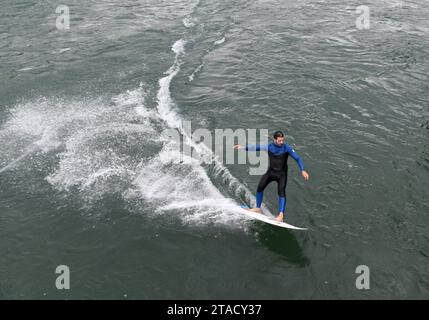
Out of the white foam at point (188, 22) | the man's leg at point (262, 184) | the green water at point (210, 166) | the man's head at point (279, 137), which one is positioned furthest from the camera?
the white foam at point (188, 22)

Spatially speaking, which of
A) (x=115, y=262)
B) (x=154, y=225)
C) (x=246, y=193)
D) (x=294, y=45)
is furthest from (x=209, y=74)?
(x=115, y=262)

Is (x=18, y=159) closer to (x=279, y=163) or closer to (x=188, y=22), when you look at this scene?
(x=279, y=163)

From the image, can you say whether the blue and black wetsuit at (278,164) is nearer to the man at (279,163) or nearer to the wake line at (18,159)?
the man at (279,163)

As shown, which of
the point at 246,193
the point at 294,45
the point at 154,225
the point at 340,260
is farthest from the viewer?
the point at 294,45

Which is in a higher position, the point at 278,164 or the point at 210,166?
the point at 278,164

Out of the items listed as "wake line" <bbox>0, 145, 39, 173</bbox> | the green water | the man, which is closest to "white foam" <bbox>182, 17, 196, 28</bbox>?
the green water

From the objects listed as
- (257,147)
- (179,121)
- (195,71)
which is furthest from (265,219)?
(195,71)

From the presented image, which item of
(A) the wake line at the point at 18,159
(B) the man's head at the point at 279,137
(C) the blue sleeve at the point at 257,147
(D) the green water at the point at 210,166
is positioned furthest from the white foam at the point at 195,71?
(B) the man's head at the point at 279,137

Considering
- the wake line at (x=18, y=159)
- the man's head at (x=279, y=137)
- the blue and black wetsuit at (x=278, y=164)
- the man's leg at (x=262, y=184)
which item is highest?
the man's head at (x=279, y=137)

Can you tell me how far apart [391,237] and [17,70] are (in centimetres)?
2735

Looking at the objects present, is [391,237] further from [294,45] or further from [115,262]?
[294,45]

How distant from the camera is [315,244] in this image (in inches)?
598
